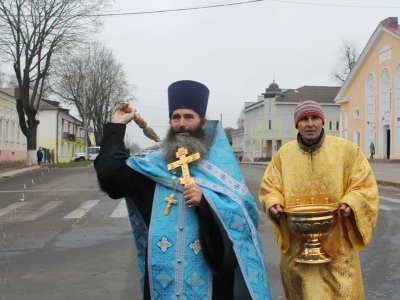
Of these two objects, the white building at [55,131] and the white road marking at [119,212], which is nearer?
the white road marking at [119,212]

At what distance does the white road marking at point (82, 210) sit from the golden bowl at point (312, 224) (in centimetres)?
968

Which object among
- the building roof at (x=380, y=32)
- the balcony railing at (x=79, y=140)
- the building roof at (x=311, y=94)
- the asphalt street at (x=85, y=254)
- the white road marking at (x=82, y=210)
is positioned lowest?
the asphalt street at (x=85, y=254)

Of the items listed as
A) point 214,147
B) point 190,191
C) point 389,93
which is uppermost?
point 389,93

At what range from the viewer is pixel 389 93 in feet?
148

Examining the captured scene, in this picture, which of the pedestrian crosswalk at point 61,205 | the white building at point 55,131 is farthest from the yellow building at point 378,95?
the white building at point 55,131

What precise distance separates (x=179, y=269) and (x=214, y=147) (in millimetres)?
669

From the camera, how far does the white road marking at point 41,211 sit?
12555 millimetres

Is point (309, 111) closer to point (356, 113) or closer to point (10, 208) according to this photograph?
point (10, 208)

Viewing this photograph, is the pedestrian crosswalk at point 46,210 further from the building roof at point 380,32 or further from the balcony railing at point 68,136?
the balcony railing at point 68,136

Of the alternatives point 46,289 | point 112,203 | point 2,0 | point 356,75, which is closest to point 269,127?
point 356,75

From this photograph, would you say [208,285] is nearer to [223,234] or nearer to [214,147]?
[223,234]

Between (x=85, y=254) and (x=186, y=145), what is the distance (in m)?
5.74

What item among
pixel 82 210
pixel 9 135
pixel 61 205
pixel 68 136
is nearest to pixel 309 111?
pixel 82 210

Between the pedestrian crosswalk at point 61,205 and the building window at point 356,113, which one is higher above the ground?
the building window at point 356,113
